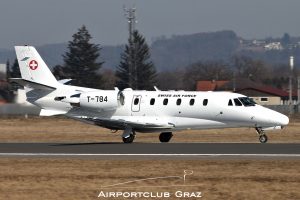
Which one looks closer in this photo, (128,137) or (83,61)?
(128,137)

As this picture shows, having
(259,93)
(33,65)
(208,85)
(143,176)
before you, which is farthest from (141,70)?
(143,176)

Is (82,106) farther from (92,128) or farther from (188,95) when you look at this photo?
(92,128)

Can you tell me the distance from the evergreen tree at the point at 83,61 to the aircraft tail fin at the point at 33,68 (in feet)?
313

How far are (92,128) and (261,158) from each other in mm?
35169

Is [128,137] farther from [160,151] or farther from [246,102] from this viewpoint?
[160,151]

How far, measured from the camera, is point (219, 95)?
136 ft

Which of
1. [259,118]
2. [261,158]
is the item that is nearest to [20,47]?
[259,118]

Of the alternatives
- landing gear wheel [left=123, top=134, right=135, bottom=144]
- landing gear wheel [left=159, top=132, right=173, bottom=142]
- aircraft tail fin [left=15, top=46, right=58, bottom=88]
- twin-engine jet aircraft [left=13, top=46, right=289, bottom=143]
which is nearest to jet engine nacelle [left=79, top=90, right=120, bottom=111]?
twin-engine jet aircraft [left=13, top=46, right=289, bottom=143]

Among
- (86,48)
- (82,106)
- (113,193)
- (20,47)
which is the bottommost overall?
(113,193)

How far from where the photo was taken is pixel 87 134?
5547cm

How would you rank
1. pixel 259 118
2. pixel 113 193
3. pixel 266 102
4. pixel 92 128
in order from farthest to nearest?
pixel 266 102 → pixel 92 128 → pixel 259 118 → pixel 113 193

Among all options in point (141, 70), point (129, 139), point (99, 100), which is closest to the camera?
point (129, 139)

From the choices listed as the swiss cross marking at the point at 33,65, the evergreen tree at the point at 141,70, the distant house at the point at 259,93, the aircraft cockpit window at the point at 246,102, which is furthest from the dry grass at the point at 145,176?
the distant house at the point at 259,93

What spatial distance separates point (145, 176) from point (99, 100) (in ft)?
56.9
